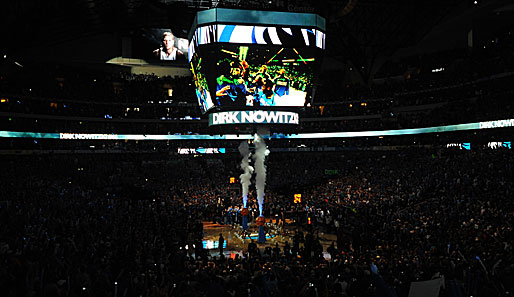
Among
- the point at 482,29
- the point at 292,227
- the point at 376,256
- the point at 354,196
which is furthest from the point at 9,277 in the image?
the point at 482,29

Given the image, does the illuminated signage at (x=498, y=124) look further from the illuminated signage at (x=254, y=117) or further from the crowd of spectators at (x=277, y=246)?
the illuminated signage at (x=254, y=117)

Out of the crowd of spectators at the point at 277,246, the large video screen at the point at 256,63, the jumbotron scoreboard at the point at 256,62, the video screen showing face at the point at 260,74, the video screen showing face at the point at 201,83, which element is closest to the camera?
the crowd of spectators at the point at 277,246

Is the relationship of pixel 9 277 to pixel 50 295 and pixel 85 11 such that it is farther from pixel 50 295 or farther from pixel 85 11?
pixel 85 11

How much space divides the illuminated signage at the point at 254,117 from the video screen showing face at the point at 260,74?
0.87m

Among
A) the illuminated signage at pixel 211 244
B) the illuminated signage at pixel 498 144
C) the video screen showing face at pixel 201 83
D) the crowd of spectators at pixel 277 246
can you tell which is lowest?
the illuminated signage at pixel 211 244

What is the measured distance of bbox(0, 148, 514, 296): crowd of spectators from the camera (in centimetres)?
1047

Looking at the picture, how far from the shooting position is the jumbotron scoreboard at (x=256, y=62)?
29.6 m

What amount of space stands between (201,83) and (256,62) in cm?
497

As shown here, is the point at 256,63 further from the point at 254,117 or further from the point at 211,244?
the point at 211,244

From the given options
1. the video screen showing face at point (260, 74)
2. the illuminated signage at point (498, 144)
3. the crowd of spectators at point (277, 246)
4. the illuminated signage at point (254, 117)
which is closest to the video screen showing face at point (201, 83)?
the video screen showing face at point (260, 74)

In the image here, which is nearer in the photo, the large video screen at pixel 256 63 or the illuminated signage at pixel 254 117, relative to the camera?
the large video screen at pixel 256 63

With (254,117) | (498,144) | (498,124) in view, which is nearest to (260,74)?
(254,117)

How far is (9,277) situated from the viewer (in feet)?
31.1

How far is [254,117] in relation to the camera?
3212 centimetres
